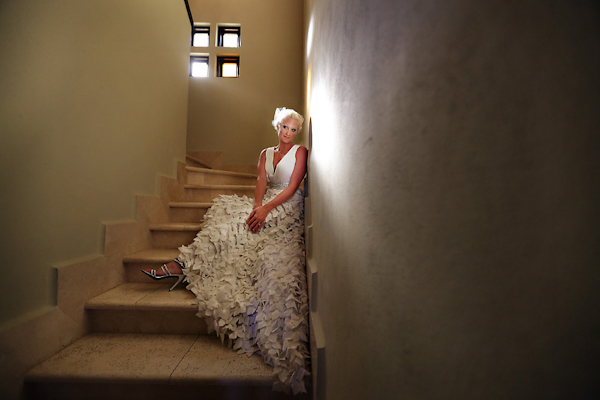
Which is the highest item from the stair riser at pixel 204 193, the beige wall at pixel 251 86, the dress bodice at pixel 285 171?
the beige wall at pixel 251 86

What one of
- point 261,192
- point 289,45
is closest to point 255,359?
point 261,192

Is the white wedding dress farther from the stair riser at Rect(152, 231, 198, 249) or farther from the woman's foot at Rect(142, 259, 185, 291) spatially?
the stair riser at Rect(152, 231, 198, 249)

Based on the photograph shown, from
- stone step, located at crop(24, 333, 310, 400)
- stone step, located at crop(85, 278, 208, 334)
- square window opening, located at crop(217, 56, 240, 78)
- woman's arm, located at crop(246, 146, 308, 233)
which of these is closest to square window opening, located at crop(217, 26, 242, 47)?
square window opening, located at crop(217, 56, 240, 78)

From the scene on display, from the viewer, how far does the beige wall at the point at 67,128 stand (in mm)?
1237

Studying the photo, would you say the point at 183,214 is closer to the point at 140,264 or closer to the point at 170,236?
the point at 170,236

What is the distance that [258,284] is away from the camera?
62.4 inches

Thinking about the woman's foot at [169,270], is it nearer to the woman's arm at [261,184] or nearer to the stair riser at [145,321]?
the stair riser at [145,321]

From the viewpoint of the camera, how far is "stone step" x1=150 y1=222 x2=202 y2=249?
238 cm

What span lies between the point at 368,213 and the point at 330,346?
0.57 m

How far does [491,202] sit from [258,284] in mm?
1392

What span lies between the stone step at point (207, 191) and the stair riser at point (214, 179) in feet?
0.79

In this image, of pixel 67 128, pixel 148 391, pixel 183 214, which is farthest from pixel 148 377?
pixel 183 214

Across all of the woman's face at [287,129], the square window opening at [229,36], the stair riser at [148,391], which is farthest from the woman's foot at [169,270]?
the square window opening at [229,36]

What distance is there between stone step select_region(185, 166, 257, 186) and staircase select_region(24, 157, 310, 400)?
147 cm
